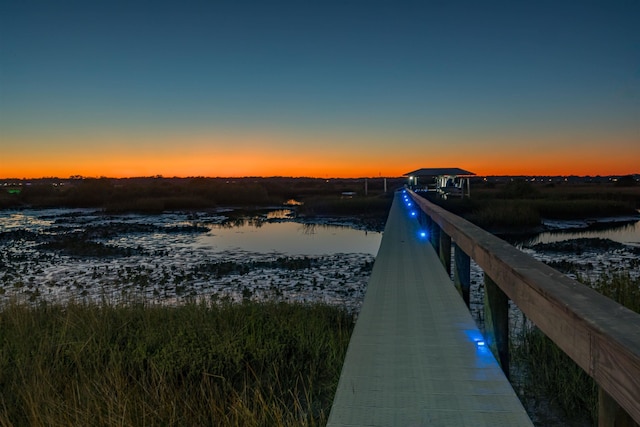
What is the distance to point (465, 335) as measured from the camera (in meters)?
3.39

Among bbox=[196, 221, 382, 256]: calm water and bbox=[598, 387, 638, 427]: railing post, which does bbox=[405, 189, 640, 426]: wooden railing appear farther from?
bbox=[196, 221, 382, 256]: calm water

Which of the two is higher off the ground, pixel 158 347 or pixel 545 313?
pixel 545 313

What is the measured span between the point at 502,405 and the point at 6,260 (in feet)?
56.5

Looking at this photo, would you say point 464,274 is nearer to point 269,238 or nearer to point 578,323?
point 578,323

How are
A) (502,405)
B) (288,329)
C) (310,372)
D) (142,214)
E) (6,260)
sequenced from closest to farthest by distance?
(502,405) < (310,372) < (288,329) < (6,260) < (142,214)

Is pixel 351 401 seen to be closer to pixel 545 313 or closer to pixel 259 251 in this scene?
pixel 545 313

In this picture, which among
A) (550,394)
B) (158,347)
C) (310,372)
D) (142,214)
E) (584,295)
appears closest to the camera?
(584,295)

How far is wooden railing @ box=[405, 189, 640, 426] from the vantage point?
1.31 meters

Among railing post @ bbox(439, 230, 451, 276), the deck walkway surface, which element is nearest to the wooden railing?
the deck walkway surface

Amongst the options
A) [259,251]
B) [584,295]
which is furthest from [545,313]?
[259,251]

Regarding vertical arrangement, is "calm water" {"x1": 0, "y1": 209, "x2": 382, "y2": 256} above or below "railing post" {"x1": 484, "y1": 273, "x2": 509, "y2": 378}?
below

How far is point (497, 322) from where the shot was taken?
10.2 feet

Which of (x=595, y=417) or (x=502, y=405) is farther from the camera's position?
(x=595, y=417)

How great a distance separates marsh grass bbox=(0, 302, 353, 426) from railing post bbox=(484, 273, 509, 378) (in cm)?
157
